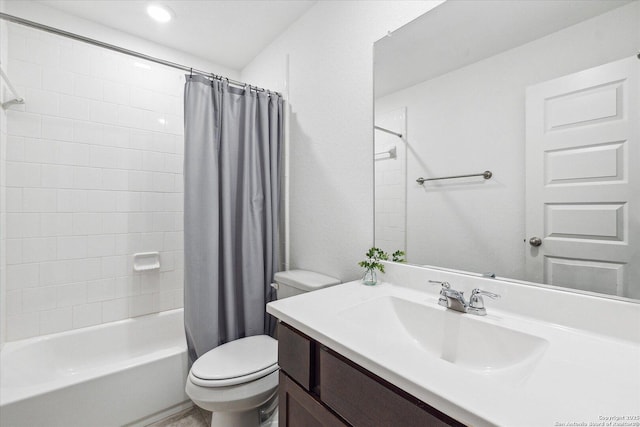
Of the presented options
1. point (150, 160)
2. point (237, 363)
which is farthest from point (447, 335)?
point (150, 160)

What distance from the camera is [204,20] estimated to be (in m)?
Result: 1.85

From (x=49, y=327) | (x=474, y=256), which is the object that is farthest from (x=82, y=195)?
(x=474, y=256)

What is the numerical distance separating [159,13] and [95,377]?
2.14 metres

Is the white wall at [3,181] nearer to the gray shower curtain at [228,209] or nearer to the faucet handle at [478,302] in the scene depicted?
the gray shower curtain at [228,209]

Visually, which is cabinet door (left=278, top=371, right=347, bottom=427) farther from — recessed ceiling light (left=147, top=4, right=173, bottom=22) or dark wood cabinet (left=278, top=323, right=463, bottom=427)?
recessed ceiling light (left=147, top=4, right=173, bottom=22)

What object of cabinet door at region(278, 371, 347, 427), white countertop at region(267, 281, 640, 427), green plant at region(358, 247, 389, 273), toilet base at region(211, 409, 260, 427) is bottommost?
toilet base at region(211, 409, 260, 427)

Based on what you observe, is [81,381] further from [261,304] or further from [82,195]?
[82,195]

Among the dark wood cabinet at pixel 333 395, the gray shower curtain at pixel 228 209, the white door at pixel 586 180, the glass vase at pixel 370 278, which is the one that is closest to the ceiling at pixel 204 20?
the gray shower curtain at pixel 228 209

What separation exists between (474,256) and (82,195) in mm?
2338

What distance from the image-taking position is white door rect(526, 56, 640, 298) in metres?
0.71

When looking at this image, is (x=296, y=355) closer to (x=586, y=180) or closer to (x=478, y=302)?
(x=478, y=302)

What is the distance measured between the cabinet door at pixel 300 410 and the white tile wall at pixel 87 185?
65.1 inches

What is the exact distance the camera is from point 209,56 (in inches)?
91.3

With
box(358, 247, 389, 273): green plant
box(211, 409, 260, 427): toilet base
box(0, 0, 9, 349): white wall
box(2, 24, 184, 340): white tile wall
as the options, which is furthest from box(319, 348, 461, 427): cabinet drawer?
box(0, 0, 9, 349): white wall
